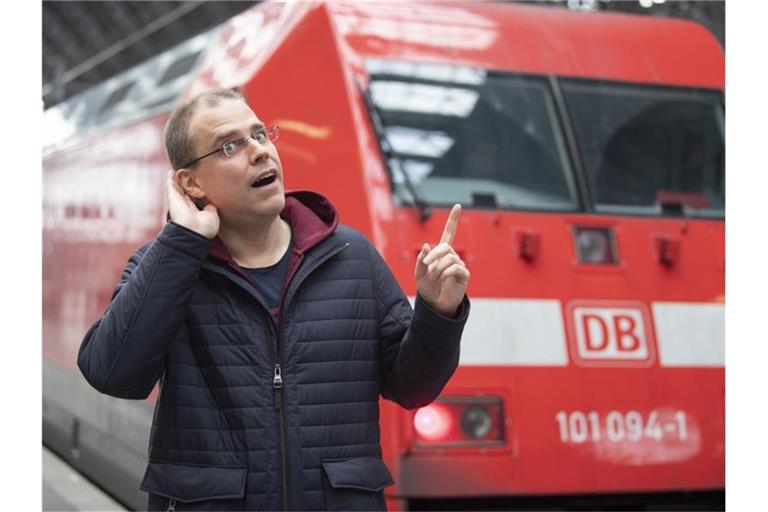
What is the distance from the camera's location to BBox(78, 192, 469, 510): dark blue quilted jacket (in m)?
2.44

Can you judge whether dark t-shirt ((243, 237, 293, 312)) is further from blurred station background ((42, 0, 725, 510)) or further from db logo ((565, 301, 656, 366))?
db logo ((565, 301, 656, 366))

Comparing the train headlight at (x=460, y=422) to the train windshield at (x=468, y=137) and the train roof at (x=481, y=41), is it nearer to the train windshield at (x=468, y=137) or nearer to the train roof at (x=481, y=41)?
the train windshield at (x=468, y=137)

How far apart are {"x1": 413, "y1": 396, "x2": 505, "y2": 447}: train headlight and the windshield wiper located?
2.30ft

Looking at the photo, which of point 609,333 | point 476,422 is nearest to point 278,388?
point 476,422

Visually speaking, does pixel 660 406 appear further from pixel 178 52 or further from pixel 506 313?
pixel 178 52

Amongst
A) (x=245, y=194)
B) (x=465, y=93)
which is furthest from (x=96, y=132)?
(x=245, y=194)

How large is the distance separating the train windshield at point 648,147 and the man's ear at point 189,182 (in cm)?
267

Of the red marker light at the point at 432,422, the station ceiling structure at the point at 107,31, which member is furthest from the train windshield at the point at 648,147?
the station ceiling structure at the point at 107,31

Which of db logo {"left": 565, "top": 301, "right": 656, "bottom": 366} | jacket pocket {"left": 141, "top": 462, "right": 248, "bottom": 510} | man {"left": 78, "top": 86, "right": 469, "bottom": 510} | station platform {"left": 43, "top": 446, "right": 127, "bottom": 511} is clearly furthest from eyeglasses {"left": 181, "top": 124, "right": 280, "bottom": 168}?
station platform {"left": 43, "top": 446, "right": 127, "bottom": 511}

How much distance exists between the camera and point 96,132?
23.3 ft

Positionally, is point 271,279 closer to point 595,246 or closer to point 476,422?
point 476,422

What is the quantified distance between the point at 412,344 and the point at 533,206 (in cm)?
240

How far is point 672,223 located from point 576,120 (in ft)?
1.90
